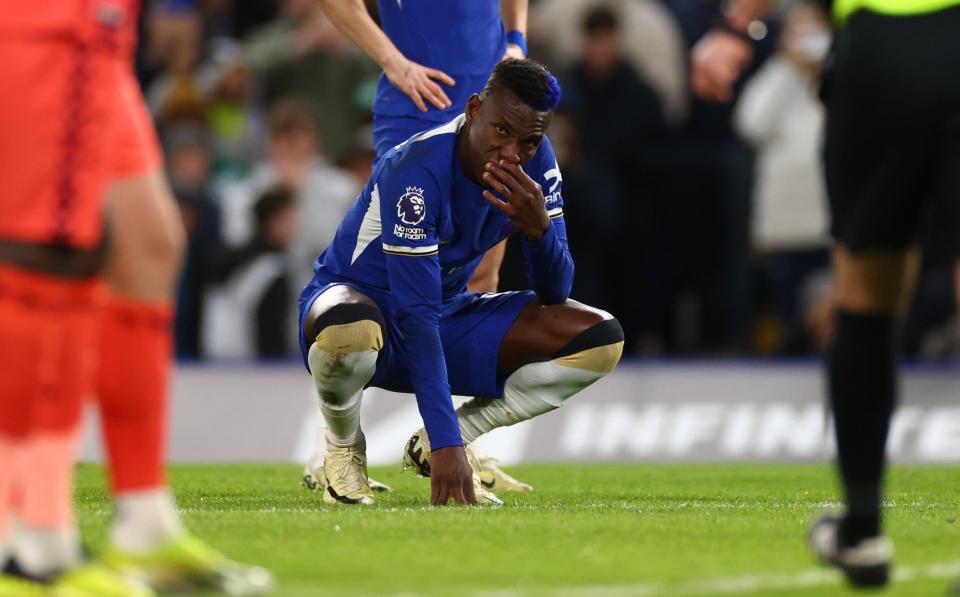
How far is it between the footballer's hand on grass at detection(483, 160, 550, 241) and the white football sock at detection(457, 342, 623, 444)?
63cm

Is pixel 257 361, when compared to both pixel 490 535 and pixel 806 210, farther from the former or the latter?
pixel 490 535

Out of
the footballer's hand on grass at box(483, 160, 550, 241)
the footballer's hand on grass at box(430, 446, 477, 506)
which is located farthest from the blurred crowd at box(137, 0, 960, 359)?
the footballer's hand on grass at box(430, 446, 477, 506)

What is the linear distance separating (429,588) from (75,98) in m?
1.29

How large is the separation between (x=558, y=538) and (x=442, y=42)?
8.53 feet

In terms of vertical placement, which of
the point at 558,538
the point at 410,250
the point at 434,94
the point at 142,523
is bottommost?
the point at 558,538

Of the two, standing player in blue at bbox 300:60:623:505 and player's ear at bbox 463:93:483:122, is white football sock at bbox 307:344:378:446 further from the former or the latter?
player's ear at bbox 463:93:483:122

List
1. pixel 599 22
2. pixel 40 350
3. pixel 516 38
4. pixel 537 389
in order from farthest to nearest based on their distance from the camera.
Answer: pixel 599 22
pixel 516 38
pixel 537 389
pixel 40 350

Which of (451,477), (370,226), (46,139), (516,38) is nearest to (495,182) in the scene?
(370,226)

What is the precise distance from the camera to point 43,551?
3.78 metres

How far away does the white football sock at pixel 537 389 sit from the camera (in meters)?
6.41

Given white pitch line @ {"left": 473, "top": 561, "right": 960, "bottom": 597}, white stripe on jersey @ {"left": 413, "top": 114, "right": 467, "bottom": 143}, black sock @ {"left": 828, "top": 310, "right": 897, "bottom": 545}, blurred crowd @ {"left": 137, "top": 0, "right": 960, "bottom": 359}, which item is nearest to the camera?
white pitch line @ {"left": 473, "top": 561, "right": 960, "bottom": 597}

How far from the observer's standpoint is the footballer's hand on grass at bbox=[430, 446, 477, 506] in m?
5.81

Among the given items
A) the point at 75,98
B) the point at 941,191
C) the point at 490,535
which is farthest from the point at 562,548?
the point at 75,98

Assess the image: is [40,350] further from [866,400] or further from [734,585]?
[866,400]
